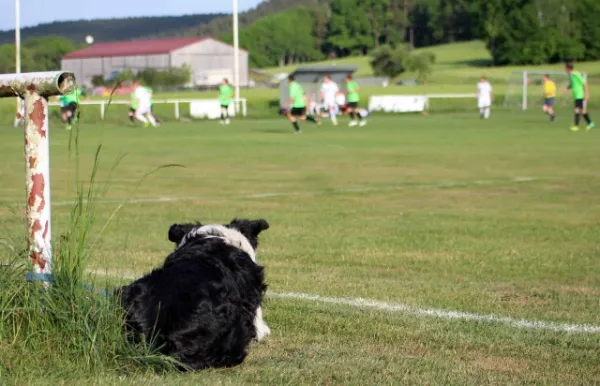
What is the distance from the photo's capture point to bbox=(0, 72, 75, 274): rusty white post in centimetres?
563

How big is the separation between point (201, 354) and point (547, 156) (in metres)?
19.8

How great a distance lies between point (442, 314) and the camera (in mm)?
7207

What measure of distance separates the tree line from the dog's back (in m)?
130

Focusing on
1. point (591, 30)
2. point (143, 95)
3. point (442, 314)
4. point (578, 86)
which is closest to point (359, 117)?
point (143, 95)

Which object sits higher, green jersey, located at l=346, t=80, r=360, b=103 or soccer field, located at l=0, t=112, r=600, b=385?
green jersey, located at l=346, t=80, r=360, b=103

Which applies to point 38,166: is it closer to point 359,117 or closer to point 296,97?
point 296,97

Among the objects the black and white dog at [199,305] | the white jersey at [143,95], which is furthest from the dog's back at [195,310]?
the white jersey at [143,95]

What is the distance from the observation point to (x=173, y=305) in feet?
17.1

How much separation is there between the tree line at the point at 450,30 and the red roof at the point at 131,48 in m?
26.2

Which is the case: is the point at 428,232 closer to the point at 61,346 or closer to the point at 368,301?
the point at 368,301

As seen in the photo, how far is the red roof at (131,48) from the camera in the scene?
148750 mm

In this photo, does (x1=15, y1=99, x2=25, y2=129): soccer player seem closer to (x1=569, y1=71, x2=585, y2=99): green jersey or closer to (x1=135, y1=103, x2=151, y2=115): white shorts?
(x1=135, y1=103, x2=151, y2=115): white shorts

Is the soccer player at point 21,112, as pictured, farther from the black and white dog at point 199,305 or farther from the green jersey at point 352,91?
the green jersey at point 352,91

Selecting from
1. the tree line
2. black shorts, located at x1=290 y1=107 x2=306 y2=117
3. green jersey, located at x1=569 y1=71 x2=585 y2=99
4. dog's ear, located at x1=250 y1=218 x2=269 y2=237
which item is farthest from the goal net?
the tree line
